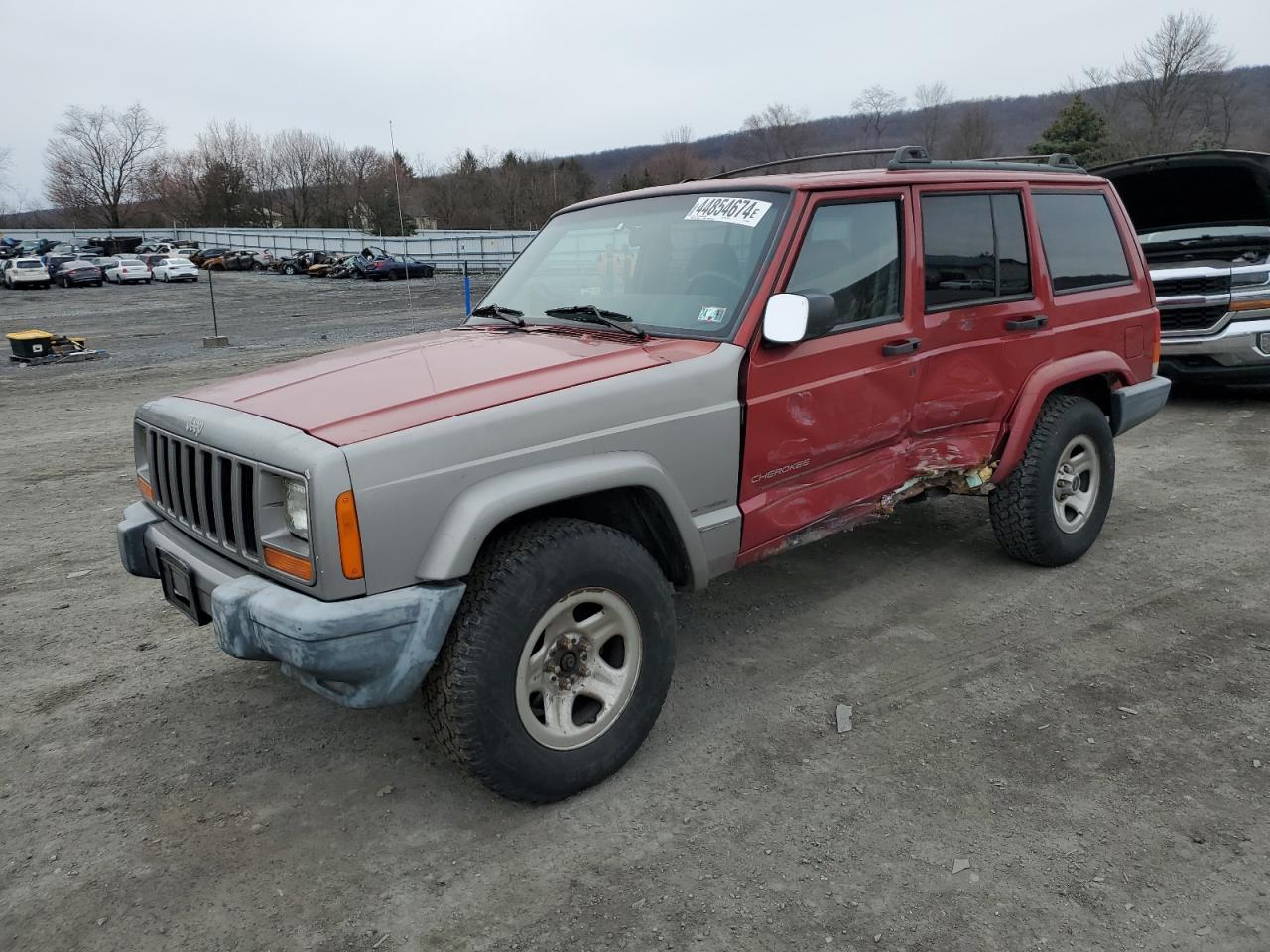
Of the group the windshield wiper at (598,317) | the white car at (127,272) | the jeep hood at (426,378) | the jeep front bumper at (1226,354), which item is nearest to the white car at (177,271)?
the white car at (127,272)

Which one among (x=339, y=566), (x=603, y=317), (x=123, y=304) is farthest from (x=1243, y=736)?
(x=123, y=304)

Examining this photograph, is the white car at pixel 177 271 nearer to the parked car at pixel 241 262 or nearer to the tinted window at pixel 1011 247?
the parked car at pixel 241 262

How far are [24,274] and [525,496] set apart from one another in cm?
4949

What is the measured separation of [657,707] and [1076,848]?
136cm

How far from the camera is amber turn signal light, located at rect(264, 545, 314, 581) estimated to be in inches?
101

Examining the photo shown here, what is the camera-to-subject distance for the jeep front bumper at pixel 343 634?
98.0 inches

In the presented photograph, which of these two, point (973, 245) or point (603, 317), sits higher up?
point (973, 245)

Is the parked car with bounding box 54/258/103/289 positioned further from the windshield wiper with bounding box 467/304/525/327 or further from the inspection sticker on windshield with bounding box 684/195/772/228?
the inspection sticker on windshield with bounding box 684/195/772/228

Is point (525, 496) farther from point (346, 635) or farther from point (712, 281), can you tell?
point (712, 281)

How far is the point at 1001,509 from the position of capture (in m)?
Result: 4.67

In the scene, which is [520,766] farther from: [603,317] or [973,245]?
[973,245]

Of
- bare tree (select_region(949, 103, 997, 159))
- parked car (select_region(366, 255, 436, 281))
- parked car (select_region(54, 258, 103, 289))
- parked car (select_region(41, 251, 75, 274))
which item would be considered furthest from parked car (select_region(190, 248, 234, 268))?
bare tree (select_region(949, 103, 997, 159))

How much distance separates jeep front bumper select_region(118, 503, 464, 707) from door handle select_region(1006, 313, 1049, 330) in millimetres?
3033

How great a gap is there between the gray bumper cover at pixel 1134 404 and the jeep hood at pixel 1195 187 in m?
4.27
